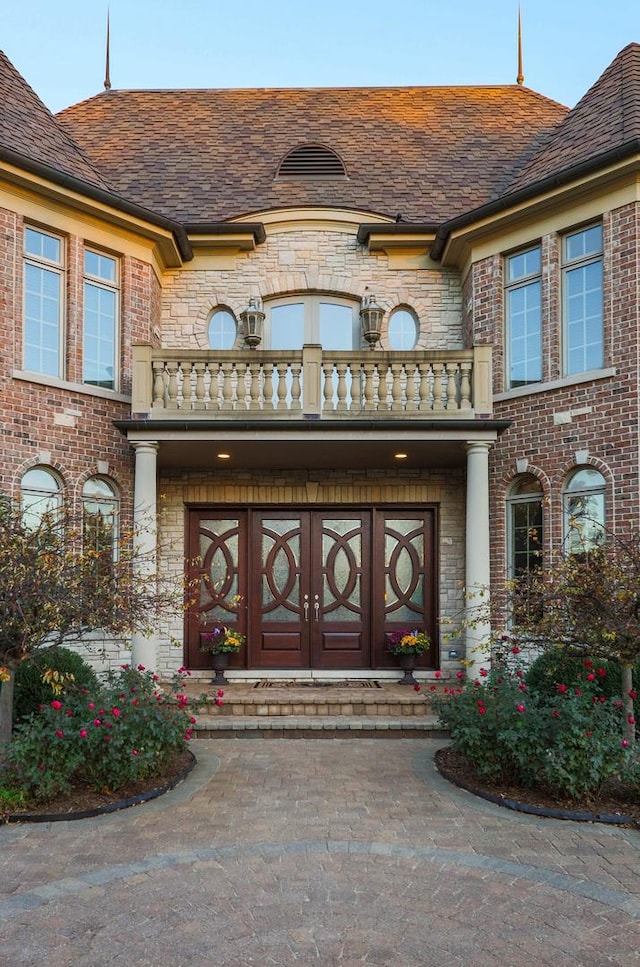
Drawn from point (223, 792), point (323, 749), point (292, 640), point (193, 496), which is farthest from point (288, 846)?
point (193, 496)

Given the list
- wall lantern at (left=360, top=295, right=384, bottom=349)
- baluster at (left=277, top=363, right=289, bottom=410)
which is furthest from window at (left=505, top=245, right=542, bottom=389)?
baluster at (left=277, top=363, right=289, bottom=410)

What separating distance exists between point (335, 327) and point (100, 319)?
3.47 metres

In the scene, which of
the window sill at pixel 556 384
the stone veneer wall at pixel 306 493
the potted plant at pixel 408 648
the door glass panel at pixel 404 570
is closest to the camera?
the window sill at pixel 556 384

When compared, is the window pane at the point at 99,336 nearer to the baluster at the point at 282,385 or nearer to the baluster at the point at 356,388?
the baluster at the point at 282,385

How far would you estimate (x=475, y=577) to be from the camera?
28.9ft

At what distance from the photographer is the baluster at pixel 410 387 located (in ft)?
29.5

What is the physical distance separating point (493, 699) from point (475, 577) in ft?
9.13

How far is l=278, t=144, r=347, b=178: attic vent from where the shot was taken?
1202 centimetres

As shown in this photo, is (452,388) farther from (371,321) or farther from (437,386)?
(371,321)

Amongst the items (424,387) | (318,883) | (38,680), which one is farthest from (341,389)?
(318,883)

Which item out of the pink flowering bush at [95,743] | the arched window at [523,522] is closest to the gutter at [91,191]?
the arched window at [523,522]

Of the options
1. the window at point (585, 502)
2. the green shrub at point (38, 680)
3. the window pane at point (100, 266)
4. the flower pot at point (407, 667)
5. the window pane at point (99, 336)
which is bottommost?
the flower pot at point (407, 667)

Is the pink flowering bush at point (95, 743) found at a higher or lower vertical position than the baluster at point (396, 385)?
lower

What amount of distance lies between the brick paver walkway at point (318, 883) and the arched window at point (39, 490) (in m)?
4.34
